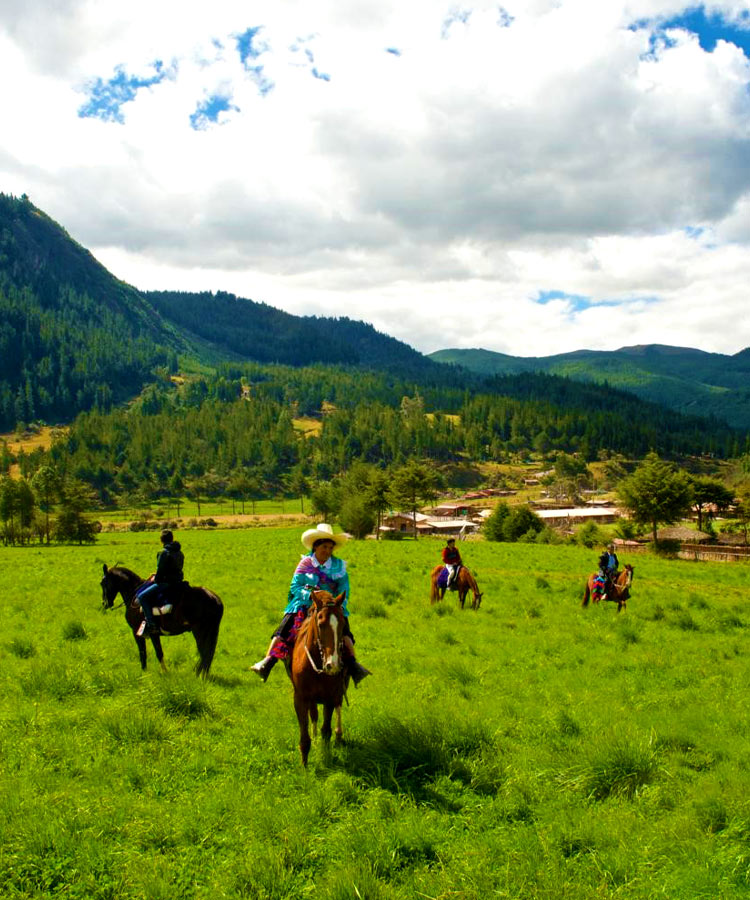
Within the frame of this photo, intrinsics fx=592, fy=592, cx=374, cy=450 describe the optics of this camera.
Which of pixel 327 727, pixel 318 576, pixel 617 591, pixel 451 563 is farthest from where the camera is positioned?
pixel 451 563

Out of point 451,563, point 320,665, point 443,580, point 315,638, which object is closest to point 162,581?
point 315,638

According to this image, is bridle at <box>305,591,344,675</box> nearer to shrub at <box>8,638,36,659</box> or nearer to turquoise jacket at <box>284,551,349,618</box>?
turquoise jacket at <box>284,551,349,618</box>

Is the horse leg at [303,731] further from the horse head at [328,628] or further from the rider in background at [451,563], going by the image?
the rider in background at [451,563]

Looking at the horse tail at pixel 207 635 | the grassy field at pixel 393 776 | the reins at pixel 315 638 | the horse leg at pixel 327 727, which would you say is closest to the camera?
the grassy field at pixel 393 776

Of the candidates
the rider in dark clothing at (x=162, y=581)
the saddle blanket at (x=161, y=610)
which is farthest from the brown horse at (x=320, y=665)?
the rider in dark clothing at (x=162, y=581)

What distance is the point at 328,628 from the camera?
329 inches

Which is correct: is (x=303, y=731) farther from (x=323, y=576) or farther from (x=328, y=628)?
(x=323, y=576)

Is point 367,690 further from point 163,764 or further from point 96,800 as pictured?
point 96,800

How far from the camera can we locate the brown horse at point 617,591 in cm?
2133

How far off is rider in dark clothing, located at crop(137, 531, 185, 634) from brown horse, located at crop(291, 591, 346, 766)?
532 centimetres

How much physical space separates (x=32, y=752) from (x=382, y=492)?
263 ft

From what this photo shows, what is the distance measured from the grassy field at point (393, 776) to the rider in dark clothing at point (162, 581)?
1183 millimetres

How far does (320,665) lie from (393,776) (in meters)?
1.78

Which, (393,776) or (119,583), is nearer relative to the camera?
(393,776)
